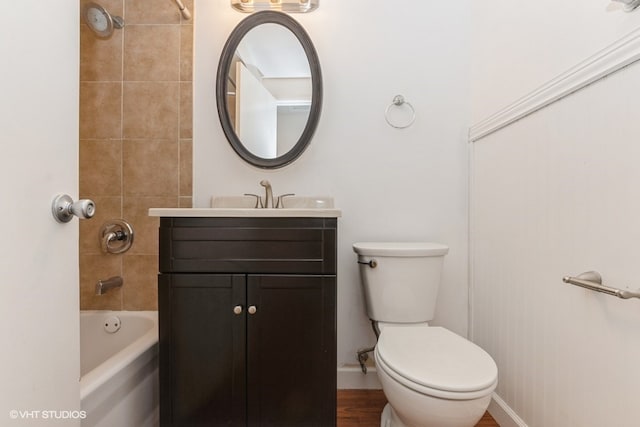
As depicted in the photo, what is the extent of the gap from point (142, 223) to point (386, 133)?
137cm

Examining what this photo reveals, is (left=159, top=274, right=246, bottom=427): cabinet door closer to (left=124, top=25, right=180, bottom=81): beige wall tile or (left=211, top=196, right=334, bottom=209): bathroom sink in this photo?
(left=211, top=196, right=334, bottom=209): bathroom sink

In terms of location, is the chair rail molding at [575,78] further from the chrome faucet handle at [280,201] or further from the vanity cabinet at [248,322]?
the chrome faucet handle at [280,201]

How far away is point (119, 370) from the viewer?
43.4 inches

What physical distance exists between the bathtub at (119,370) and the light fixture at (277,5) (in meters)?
A: 1.67

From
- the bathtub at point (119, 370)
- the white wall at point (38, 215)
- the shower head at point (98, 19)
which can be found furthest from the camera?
the shower head at point (98, 19)

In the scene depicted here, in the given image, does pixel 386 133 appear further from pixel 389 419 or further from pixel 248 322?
pixel 389 419

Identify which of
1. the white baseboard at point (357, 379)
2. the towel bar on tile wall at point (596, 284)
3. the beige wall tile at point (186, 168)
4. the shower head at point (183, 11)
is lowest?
the white baseboard at point (357, 379)

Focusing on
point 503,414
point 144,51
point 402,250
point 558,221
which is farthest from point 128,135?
point 503,414

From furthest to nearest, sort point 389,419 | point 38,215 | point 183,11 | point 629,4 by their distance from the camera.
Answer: point 183,11, point 389,419, point 629,4, point 38,215

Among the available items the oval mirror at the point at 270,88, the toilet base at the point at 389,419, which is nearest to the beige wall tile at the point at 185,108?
the oval mirror at the point at 270,88

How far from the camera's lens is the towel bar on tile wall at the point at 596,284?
73cm

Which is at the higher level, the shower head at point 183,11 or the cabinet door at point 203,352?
the shower head at point 183,11

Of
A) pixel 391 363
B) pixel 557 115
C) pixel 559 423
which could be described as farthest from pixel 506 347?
pixel 557 115

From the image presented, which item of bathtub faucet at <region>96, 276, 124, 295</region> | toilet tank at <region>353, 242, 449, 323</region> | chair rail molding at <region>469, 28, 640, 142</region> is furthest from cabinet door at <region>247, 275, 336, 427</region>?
chair rail molding at <region>469, 28, 640, 142</region>
